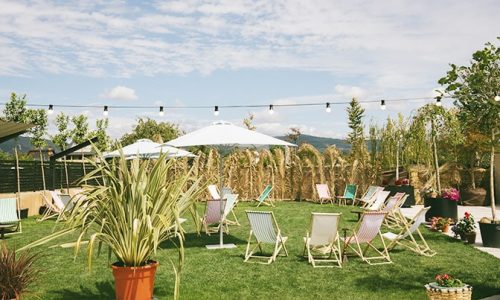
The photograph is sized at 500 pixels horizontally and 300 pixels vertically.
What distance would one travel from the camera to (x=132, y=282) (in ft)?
15.5

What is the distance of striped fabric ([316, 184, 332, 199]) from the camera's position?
59.2ft

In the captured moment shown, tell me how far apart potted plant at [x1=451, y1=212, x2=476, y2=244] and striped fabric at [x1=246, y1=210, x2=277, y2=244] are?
13.5ft

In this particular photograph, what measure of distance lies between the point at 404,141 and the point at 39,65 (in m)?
13.0

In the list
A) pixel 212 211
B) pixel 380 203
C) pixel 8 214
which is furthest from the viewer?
pixel 380 203

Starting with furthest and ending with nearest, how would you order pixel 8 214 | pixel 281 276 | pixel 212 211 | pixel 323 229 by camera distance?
pixel 8 214 < pixel 212 211 < pixel 323 229 < pixel 281 276

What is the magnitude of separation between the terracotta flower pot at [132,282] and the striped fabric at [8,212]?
23.2ft

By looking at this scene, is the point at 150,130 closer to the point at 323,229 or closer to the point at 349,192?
the point at 349,192

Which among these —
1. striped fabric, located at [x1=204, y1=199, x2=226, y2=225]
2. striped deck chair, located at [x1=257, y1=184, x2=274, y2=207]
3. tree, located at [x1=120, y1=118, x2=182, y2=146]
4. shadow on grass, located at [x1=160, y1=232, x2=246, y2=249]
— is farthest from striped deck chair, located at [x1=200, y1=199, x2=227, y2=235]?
tree, located at [x1=120, y1=118, x2=182, y2=146]

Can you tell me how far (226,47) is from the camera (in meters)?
10.6

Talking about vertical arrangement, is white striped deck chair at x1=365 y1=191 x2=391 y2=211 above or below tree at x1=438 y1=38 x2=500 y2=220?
below

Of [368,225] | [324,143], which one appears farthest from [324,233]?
[324,143]

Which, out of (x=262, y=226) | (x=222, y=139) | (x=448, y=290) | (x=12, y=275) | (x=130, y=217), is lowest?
Answer: (x=448, y=290)

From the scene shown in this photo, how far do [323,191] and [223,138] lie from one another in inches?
402

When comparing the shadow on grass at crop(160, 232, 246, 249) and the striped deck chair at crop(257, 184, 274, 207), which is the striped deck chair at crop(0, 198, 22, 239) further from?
the striped deck chair at crop(257, 184, 274, 207)
